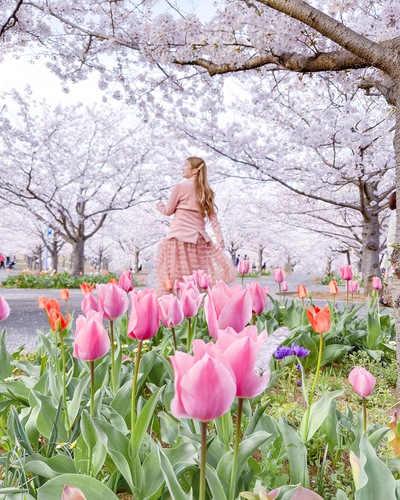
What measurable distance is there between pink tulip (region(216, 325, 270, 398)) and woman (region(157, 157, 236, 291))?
4550 mm

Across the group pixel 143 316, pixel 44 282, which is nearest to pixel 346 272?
pixel 143 316

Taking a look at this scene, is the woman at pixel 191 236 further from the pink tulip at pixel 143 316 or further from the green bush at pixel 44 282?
the green bush at pixel 44 282

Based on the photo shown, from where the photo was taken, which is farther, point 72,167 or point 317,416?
point 72,167

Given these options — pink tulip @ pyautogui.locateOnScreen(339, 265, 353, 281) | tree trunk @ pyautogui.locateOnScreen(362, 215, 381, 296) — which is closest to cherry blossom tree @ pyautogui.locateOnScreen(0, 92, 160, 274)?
tree trunk @ pyautogui.locateOnScreen(362, 215, 381, 296)

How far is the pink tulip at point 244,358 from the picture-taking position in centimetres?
77

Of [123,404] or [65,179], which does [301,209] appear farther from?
[123,404]

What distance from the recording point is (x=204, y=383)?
702mm

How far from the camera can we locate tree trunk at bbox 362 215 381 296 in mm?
9977

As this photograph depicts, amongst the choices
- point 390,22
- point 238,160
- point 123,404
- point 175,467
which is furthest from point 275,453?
point 238,160

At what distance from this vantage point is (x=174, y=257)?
17.8ft

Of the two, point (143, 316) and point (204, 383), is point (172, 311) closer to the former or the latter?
point (143, 316)

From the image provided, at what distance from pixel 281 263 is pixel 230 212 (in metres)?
10.5

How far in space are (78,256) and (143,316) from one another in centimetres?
1406

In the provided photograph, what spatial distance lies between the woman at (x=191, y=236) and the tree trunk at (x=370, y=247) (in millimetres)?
5540
